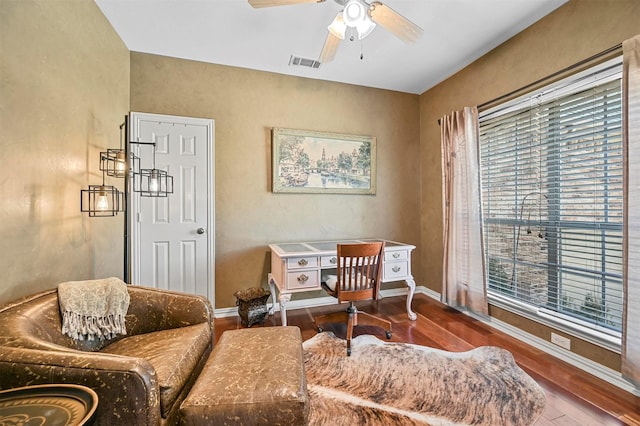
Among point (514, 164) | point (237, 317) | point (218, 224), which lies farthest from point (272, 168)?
point (514, 164)

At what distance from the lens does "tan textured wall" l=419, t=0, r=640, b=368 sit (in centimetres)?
191

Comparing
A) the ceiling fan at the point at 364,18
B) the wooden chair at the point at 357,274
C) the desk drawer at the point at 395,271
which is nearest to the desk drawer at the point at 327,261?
the wooden chair at the point at 357,274

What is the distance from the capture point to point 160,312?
174cm

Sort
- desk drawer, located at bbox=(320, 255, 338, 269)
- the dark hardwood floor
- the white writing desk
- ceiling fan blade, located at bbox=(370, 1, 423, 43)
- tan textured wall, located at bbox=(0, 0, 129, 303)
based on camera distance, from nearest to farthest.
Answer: tan textured wall, located at bbox=(0, 0, 129, 303), the dark hardwood floor, ceiling fan blade, located at bbox=(370, 1, 423, 43), the white writing desk, desk drawer, located at bbox=(320, 255, 338, 269)

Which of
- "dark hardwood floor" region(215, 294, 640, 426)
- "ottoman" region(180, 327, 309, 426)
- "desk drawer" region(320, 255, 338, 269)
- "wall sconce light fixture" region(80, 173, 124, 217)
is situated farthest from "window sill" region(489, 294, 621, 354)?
"wall sconce light fixture" region(80, 173, 124, 217)

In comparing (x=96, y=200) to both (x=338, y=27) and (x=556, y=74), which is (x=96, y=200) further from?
(x=556, y=74)

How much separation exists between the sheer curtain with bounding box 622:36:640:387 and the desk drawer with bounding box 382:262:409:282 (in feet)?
5.10

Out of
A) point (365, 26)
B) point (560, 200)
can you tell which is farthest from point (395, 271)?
point (365, 26)

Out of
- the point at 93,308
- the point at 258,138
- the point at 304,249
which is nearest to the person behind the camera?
the point at 93,308

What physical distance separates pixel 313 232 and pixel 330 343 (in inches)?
51.3

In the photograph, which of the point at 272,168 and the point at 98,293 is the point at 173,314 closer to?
the point at 98,293

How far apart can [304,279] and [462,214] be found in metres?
1.82

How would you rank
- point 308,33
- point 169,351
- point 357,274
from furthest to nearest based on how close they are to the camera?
point 308,33
point 357,274
point 169,351

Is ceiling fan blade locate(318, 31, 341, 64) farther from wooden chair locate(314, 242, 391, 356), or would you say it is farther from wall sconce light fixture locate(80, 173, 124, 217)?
wall sconce light fixture locate(80, 173, 124, 217)
